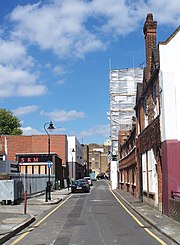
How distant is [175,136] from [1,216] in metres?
8.31

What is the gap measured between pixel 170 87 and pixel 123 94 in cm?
4696

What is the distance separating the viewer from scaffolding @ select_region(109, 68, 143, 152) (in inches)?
2530

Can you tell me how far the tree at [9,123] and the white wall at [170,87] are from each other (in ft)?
232

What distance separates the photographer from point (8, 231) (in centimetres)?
1333

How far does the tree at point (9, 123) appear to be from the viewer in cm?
8634

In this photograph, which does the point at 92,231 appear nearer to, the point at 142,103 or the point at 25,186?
Result: the point at 142,103

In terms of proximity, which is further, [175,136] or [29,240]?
[175,136]

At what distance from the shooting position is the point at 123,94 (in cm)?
6462

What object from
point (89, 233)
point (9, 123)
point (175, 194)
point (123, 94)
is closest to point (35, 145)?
point (9, 123)

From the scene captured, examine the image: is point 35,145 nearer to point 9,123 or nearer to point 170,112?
point 9,123

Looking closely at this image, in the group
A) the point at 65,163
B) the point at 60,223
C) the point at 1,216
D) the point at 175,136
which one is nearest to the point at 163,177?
the point at 175,136

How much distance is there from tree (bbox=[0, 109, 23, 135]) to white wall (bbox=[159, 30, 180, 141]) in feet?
232

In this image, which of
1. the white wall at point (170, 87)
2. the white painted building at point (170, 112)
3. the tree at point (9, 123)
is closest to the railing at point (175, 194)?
the white painted building at point (170, 112)

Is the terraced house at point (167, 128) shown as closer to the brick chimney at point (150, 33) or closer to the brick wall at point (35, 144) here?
the brick chimney at point (150, 33)
